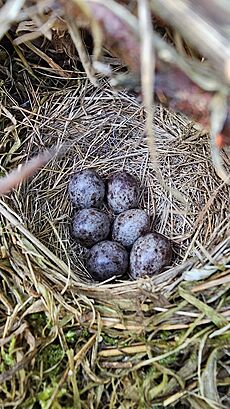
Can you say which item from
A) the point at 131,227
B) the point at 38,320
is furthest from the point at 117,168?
the point at 38,320

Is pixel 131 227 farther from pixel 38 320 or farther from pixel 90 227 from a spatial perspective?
pixel 38 320

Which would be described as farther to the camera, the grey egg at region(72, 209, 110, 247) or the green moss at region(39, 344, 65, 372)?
the grey egg at region(72, 209, 110, 247)

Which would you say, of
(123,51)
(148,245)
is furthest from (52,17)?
(148,245)

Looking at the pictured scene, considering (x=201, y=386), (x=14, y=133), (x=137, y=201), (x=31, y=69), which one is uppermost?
(x=31, y=69)

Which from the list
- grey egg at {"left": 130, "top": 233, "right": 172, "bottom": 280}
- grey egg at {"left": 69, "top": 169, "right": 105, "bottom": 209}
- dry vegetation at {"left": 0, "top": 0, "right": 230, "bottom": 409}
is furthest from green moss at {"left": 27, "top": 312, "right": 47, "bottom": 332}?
grey egg at {"left": 69, "top": 169, "right": 105, "bottom": 209}

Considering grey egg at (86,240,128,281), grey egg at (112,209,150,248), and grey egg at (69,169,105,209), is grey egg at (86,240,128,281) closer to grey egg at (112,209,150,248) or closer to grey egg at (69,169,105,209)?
grey egg at (112,209,150,248)

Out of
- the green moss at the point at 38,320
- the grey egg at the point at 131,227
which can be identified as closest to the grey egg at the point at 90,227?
the grey egg at the point at 131,227

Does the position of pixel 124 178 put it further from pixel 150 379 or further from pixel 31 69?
pixel 150 379
